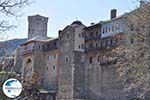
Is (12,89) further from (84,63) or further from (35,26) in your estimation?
(35,26)

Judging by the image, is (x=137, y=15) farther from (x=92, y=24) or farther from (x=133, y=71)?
(x=92, y=24)

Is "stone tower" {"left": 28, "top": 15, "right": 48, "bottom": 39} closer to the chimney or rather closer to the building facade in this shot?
the building facade

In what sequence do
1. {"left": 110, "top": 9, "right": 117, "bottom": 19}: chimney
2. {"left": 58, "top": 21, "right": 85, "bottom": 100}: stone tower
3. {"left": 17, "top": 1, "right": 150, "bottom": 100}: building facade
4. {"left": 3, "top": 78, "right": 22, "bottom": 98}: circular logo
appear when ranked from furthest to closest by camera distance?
{"left": 58, "top": 21, "right": 85, "bottom": 100}: stone tower, {"left": 110, "top": 9, "right": 117, "bottom": 19}: chimney, {"left": 17, "top": 1, "right": 150, "bottom": 100}: building facade, {"left": 3, "top": 78, "right": 22, "bottom": 98}: circular logo

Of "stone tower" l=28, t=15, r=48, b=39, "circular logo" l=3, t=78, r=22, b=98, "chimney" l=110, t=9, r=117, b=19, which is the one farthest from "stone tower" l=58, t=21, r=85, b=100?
"circular logo" l=3, t=78, r=22, b=98

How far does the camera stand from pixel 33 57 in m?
74.5

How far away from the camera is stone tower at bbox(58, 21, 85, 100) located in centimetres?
6165

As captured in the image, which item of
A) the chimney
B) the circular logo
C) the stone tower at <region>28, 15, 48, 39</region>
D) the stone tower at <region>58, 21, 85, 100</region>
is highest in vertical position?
the stone tower at <region>28, 15, 48, 39</region>

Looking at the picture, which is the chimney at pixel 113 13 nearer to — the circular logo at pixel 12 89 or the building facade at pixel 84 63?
the building facade at pixel 84 63

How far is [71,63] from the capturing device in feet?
205

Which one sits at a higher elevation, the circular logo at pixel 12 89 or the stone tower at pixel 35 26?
the stone tower at pixel 35 26

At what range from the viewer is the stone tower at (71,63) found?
2427 inches

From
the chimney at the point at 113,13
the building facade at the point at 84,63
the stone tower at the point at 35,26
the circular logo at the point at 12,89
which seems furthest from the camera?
the stone tower at the point at 35,26

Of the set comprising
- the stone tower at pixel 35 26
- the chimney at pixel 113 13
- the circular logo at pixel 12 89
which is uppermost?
the stone tower at pixel 35 26

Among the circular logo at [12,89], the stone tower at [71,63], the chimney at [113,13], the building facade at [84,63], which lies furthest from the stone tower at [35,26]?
the circular logo at [12,89]
